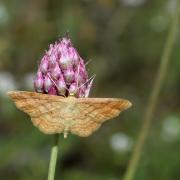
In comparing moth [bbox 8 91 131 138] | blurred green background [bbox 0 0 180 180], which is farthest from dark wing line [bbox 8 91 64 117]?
blurred green background [bbox 0 0 180 180]

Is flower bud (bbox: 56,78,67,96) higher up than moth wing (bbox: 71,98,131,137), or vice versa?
flower bud (bbox: 56,78,67,96)

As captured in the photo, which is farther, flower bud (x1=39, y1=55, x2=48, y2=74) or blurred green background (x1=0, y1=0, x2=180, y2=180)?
blurred green background (x1=0, y1=0, x2=180, y2=180)

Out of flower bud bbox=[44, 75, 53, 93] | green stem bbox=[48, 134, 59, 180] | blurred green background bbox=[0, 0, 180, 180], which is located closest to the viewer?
green stem bbox=[48, 134, 59, 180]

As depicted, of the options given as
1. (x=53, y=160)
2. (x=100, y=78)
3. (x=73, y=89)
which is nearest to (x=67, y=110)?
(x=73, y=89)

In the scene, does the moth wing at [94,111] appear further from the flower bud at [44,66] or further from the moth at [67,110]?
the flower bud at [44,66]

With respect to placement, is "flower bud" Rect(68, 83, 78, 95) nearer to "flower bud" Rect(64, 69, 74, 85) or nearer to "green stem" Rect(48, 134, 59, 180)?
"flower bud" Rect(64, 69, 74, 85)

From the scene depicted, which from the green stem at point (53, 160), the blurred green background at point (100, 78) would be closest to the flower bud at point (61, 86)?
the green stem at point (53, 160)

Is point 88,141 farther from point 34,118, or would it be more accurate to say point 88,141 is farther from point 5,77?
point 34,118
